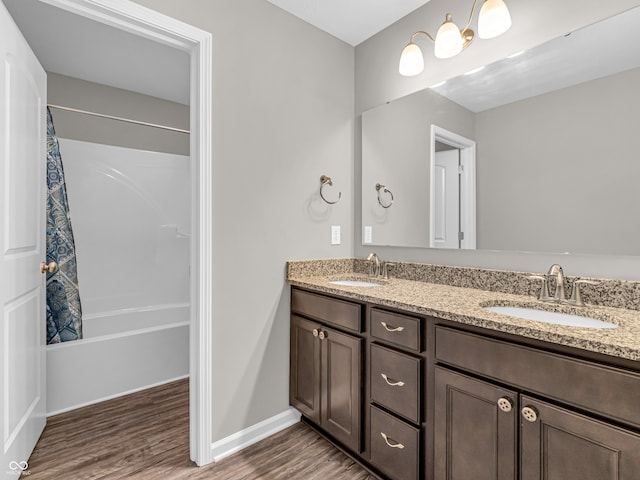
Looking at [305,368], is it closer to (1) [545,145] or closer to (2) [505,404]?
(2) [505,404]

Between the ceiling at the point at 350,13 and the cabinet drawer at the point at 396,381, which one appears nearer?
the cabinet drawer at the point at 396,381

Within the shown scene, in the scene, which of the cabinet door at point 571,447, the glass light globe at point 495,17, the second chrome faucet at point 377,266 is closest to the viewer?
the cabinet door at point 571,447

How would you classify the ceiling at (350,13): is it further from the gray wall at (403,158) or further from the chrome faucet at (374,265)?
the chrome faucet at (374,265)

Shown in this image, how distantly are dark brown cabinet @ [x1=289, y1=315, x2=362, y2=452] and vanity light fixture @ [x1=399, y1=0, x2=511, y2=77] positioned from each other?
1.48 m

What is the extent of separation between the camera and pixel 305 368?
6.31 feet

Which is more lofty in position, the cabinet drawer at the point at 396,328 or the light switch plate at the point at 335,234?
the light switch plate at the point at 335,234

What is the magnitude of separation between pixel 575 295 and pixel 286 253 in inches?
55.3

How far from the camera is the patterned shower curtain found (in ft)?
7.41

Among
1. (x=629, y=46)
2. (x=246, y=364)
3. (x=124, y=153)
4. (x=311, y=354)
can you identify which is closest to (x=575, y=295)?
(x=629, y=46)

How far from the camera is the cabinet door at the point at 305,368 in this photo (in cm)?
183

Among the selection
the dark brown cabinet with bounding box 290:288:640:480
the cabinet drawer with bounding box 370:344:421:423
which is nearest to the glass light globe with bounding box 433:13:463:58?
the dark brown cabinet with bounding box 290:288:640:480

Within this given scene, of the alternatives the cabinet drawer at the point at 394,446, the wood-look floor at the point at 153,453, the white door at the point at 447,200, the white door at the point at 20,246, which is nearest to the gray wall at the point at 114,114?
the white door at the point at 20,246

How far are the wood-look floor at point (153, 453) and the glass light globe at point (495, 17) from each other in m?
2.11

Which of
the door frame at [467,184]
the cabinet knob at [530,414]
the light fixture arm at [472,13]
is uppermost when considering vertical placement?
the light fixture arm at [472,13]
